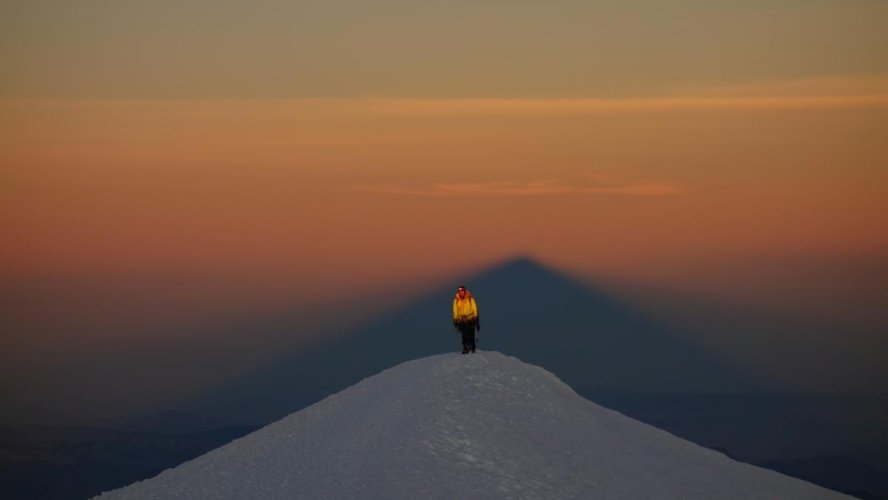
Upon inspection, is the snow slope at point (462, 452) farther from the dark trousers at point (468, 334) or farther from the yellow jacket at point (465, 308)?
the yellow jacket at point (465, 308)

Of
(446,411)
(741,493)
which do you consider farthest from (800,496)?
(446,411)

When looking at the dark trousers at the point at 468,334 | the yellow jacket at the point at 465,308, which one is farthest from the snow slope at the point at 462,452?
the yellow jacket at the point at 465,308

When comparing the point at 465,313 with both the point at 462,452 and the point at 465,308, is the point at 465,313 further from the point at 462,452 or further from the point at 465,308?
the point at 462,452

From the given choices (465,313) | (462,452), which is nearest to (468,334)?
(465,313)

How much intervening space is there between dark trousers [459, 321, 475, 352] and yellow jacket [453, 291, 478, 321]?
359 mm

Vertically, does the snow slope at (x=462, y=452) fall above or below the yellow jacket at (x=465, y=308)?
below

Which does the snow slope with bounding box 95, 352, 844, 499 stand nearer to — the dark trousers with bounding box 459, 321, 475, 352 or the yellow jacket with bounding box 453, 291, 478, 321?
the dark trousers with bounding box 459, 321, 475, 352

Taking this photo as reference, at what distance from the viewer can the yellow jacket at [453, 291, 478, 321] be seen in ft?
152

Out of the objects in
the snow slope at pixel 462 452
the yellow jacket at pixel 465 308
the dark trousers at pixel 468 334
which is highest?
the yellow jacket at pixel 465 308

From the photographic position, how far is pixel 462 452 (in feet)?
129

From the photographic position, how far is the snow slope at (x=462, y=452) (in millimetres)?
37656

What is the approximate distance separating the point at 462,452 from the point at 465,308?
839cm

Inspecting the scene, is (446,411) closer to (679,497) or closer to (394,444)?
(394,444)

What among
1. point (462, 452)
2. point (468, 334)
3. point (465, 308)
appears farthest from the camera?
point (468, 334)
